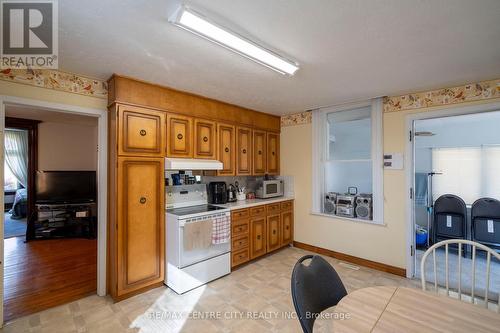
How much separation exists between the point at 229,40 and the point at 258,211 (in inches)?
96.3

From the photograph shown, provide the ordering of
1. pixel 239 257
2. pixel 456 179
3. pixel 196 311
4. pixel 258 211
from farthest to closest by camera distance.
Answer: pixel 456 179 → pixel 258 211 → pixel 239 257 → pixel 196 311

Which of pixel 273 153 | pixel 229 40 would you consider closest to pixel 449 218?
pixel 273 153

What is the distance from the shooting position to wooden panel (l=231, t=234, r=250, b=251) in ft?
10.4

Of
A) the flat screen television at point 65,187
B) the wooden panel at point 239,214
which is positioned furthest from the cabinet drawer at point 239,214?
the flat screen television at point 65,187

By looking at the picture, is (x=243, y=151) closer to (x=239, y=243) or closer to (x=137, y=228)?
(x=239, y=243)

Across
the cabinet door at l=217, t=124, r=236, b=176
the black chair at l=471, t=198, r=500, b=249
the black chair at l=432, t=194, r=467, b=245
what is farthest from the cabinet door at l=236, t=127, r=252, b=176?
the black chair at l=471, t=198, r=500, b=249

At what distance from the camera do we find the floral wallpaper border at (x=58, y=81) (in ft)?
6.87

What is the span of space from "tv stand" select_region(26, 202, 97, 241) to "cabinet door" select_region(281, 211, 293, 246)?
12.8ft

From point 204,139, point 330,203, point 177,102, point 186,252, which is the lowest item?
point 186,252

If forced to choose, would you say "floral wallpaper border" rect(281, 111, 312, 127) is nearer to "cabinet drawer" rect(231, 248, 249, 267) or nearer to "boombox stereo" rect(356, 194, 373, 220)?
"boombox stereo" rect(356, 194, 373, 220)

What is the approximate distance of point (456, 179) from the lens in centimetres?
423

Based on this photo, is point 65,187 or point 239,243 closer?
point 239,243

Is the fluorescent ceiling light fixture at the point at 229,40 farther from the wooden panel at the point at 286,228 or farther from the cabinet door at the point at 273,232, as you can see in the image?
the wooden panel at the point at 286,228

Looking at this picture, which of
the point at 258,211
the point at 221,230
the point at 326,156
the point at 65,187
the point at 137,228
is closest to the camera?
the point at 137,228
